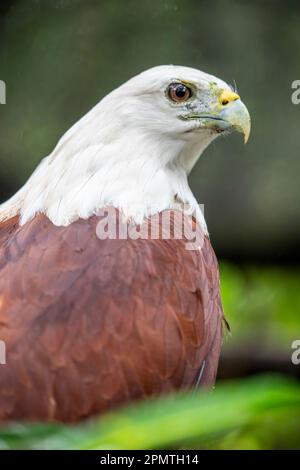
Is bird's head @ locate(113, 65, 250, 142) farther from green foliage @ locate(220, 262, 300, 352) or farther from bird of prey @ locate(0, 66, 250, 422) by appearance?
green foliage @ locate(220, 262, 300, 352)

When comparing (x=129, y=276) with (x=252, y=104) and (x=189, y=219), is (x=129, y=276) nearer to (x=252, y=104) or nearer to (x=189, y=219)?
(x=189, y=219)

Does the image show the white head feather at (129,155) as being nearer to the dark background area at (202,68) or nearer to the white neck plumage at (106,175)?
the white neck plumage at (106,175)

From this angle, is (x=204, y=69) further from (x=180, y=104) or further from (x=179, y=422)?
(x=179, y=422)

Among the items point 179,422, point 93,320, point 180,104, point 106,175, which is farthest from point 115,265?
point 179,422

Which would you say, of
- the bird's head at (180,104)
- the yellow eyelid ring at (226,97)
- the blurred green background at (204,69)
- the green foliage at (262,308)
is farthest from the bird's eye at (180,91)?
the blurred green background at (204,69)

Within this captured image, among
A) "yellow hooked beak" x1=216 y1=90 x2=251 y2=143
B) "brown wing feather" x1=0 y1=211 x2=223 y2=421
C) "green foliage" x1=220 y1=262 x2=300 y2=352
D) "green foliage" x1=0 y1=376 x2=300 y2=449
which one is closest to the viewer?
"green foliage" x1=0 y1=376 x2=300 y2=449

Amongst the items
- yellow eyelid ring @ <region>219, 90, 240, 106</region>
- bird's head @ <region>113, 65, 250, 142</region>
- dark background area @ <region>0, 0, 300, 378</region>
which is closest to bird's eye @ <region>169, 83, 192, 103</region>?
bird's head @ <region>113, 65, 250, 142</region>

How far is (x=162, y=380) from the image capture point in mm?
2896

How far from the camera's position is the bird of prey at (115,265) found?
276cm

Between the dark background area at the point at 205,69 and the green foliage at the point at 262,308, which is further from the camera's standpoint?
the dark background area at the point at 205,69

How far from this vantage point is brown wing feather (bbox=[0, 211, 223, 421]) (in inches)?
108

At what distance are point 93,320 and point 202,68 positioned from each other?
4103 millimetres

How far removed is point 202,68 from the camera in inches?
261

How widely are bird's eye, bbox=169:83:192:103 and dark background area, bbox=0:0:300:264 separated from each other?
3.07m
